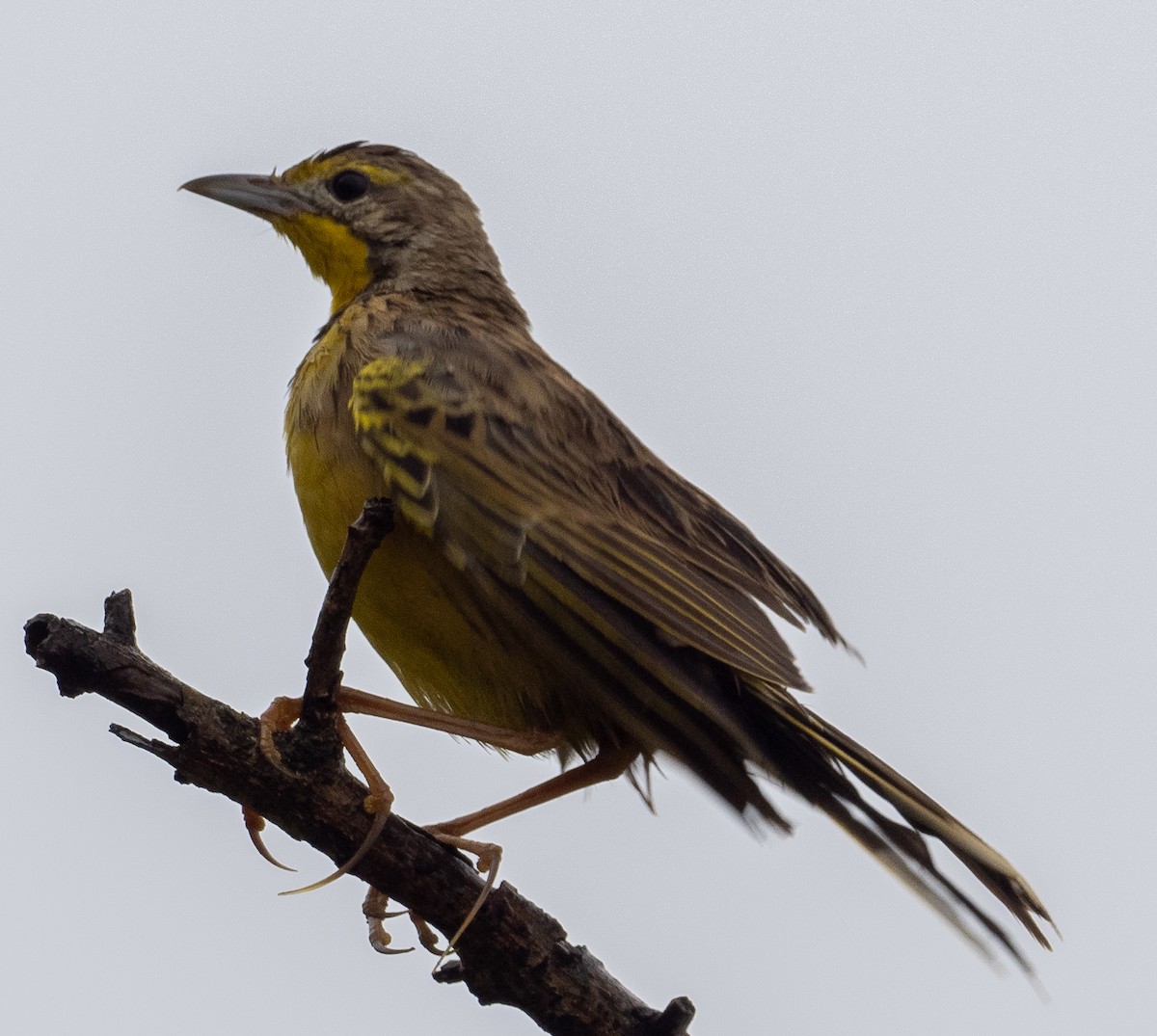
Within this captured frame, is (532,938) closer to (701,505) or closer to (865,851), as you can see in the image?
(865,851)

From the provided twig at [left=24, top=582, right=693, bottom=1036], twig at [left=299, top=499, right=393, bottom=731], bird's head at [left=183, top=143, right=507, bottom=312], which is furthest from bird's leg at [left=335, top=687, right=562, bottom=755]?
bird's head at [left=183, top=143, right=507, bottom=312]

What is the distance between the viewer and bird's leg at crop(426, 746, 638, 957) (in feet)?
16.7

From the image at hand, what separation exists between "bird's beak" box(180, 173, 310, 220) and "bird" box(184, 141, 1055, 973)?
103cm

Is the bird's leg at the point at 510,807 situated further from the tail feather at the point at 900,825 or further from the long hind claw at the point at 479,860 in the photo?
the tail feather at the point at 900,825

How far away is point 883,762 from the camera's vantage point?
5.17 m

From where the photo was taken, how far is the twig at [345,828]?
4453mm

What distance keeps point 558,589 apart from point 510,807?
967 mm

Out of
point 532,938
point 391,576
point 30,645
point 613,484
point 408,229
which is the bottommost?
point 30,645

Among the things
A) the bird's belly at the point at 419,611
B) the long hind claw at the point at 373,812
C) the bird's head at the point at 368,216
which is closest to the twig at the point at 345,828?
the long hind claw at the point at 373,812

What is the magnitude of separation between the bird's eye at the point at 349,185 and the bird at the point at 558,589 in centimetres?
97

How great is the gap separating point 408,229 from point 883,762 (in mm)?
3734

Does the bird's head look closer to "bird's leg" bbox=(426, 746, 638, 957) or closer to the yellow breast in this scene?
the yellow breast

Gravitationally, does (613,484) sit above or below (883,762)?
above

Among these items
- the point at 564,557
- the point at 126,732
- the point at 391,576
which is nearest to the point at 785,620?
the point at 564,557
